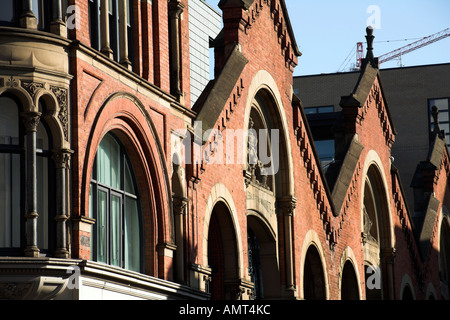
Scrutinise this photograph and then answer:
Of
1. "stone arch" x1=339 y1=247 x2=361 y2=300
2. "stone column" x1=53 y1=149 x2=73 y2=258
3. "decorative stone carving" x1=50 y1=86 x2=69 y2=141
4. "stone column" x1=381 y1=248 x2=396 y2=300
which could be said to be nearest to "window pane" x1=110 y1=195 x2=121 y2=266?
"stone column" x1=53 y1=149 x2=73 y2=258

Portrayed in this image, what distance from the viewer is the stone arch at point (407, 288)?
136 feet

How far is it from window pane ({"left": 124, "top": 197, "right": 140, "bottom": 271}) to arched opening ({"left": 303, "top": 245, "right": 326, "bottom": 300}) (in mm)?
10897

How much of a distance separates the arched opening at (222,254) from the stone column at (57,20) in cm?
831

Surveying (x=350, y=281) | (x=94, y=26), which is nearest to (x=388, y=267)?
(x=350, y=281)

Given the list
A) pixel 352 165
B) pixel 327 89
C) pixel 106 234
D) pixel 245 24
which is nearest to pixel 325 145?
pixel 327 89

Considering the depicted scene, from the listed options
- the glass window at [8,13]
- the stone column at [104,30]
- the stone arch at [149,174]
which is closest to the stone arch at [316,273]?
the stone arch at [149,174]

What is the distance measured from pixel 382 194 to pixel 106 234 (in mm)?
21059

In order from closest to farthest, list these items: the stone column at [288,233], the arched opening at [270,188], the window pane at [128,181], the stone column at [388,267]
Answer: the window pane at [128,181]
the arched opening at [270,188]
the stone column at [288,233]
the stone column at [388,267]

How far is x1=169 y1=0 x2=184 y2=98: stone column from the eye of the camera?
81.6ft

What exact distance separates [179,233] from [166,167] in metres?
1.58

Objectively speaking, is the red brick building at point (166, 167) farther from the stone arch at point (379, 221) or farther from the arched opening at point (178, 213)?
the stone arch at point (379, 221)

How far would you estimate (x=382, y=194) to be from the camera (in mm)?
40531

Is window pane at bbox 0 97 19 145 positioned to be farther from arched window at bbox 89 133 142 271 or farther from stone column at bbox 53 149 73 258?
arched window at bbox 89 133 142 271

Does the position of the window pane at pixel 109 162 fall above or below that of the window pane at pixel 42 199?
Answer: above
